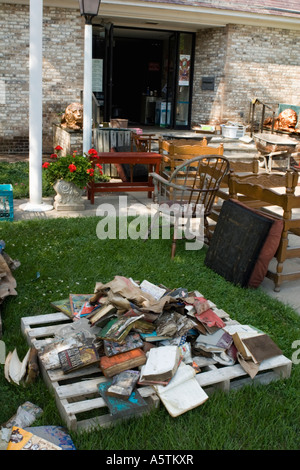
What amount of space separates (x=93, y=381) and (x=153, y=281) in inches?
70.2

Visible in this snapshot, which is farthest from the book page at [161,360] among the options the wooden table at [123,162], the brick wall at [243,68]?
the brick wall at [243,68]

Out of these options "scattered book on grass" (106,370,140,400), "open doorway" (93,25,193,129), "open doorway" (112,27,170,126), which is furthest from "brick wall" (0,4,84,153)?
"scattered book on grass" (106,370,140,400)

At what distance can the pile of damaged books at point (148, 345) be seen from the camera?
2.83m

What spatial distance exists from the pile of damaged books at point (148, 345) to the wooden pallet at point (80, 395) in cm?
4

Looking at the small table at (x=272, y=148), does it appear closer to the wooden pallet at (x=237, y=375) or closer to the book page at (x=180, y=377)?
the wooden pallet at (x=237, y=375)

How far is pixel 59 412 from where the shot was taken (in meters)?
2.79

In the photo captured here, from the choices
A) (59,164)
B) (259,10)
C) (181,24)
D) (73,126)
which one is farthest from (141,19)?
(59,164)

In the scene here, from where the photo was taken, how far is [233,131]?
12.1m

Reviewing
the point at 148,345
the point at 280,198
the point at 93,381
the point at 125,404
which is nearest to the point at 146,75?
the point at 280,198

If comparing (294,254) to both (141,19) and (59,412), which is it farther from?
(141,19)

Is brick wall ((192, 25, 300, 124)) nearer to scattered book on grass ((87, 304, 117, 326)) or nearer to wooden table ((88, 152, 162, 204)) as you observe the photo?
wooden table ((88, 152, 162, 204))

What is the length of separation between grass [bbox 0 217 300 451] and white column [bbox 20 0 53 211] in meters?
0.71
